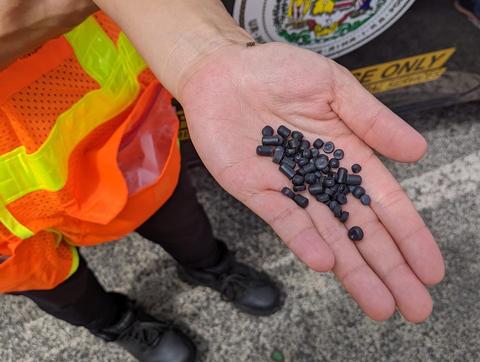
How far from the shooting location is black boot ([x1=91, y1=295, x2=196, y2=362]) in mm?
1424

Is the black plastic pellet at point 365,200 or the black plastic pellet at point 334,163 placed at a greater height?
the black plastic pellet at point 334,163

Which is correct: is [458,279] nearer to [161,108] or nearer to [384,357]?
[384,357]

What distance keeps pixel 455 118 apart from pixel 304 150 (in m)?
1.05

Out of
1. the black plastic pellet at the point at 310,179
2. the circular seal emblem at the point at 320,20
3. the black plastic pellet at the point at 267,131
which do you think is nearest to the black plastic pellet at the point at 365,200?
the black plastic pellet at the point at 310,179

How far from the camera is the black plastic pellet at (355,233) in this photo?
97 cm

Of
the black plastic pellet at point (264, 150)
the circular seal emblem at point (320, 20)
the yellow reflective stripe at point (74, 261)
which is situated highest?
the circular seal emblem at point (320, 20)

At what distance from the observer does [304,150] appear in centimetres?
109

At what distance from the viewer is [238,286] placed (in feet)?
5.08

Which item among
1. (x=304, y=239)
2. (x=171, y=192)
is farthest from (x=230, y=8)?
(x=304, y=239)

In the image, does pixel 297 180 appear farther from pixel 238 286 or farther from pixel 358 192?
pixel 238 286

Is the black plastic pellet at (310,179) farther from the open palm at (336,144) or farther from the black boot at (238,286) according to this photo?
the black boot at (238,286)

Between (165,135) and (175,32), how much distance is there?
24cm

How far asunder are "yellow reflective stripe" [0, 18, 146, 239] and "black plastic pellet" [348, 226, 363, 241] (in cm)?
48

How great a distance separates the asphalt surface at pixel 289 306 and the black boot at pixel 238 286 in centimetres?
4
